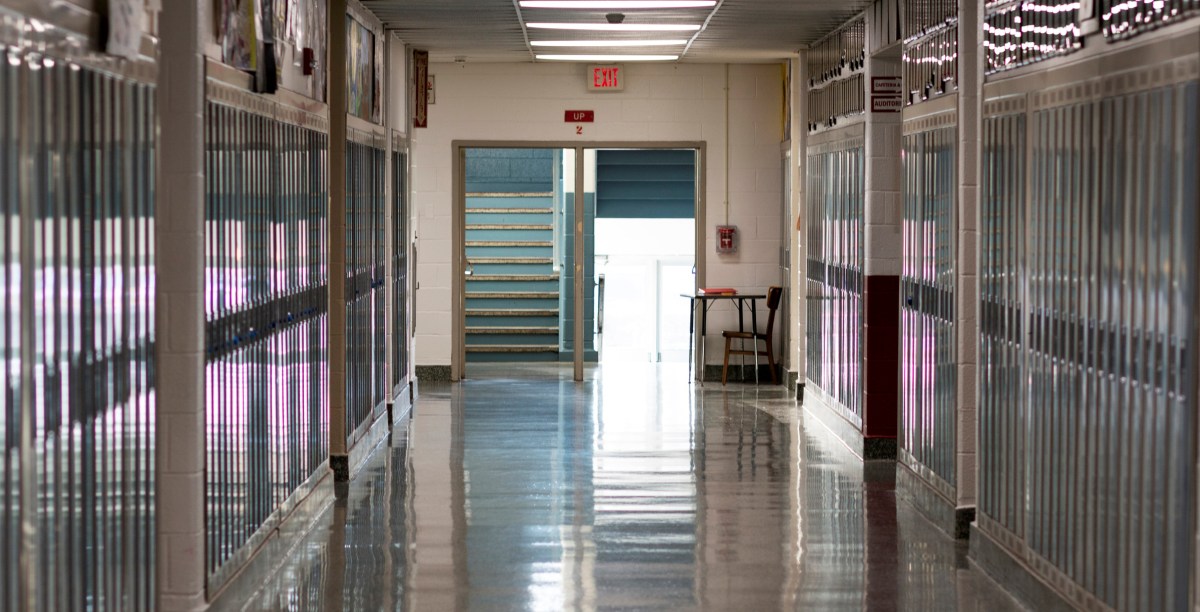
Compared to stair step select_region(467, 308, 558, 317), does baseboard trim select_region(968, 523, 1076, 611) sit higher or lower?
lower

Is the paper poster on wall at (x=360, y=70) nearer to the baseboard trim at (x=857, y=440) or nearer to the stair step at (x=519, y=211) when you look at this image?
the baseboard trim at (x=857, y=440)

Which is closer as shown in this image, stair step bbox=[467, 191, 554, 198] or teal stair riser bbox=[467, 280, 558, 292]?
teal stair riser bbox=[467, 280, 558, 292]

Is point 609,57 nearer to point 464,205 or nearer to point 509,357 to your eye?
point 464,205

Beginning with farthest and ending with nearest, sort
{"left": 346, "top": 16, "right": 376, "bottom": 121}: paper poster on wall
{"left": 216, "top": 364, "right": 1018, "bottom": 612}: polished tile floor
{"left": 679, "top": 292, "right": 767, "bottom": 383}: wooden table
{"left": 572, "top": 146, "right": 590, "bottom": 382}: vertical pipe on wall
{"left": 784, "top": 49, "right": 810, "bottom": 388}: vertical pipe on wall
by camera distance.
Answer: {"left": 572, "top": 146, "right": 590, "bottom": 382}: vertical pipe on wall → {"left": 679, "top": 292, "right": 767, "bottom": 383}: wooden table → {"left": 784, "top": 49, "right": 810, "bottom": 388}: vertical pipe on wall → {"left": 346, "top": 16, "right": 376, "bottom": 121}: paper poster on wall → {"left": 216, "top": 364, "right": 1018, "bottom": 612}: polished tile floor

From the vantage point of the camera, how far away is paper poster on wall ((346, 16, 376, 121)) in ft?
28.0

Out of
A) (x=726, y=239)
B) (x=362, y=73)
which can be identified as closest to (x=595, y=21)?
(x=362, y=73)

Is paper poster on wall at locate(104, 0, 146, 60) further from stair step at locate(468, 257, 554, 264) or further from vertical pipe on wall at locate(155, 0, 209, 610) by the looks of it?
stair step at locate(468, 257, 554, 264)

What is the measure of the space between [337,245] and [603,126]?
222 inches

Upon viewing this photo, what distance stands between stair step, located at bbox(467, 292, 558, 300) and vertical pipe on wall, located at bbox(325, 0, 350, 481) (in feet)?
23.3

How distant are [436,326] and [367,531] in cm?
671

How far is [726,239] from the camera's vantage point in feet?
44.5

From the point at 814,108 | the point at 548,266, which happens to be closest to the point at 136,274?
the point at 814,108

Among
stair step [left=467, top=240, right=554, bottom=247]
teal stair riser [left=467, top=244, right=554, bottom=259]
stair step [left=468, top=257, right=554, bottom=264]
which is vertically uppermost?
stair step [left=467, top=240, right=554, bottom=247]

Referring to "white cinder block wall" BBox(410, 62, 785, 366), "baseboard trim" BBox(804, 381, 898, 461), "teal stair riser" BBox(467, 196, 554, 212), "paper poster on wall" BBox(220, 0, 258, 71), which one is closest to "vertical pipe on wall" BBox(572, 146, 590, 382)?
"white cinder block wall" BBox(410, 62, 785, 366)
